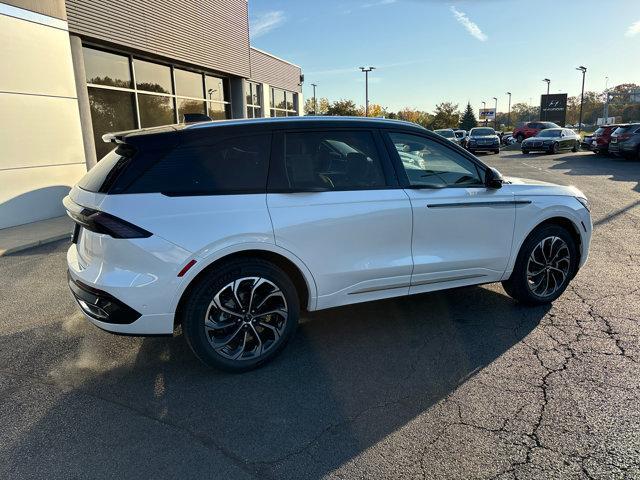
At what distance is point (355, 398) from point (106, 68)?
11.5m

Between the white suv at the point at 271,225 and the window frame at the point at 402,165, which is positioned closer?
the white suv at the point at 271,225

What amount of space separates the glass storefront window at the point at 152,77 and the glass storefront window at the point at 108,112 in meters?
0.79

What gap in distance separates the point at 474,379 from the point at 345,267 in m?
1.20

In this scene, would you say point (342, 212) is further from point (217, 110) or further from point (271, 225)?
point (217, 110)

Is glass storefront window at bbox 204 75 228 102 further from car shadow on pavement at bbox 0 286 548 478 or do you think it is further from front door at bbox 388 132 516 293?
front door at bbox 388 132 516 293

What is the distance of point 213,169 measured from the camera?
3.31 metres

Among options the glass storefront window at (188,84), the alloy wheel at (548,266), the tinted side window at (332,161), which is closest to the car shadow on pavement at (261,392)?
the alloy wheel at (548,266)

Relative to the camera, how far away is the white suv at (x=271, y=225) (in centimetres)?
309

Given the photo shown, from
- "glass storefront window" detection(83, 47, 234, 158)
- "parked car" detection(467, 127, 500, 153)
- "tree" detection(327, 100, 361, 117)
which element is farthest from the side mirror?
"tree" detection(327, 100, 361, 117)

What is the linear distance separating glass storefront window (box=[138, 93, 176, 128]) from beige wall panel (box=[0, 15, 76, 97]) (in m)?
3.05

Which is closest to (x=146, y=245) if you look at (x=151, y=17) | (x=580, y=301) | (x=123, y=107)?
(x=580, y=301)

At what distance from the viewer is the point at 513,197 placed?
4.24 m

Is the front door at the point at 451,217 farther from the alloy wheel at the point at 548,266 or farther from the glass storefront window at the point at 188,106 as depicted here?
the glass storefront window at the point at 188,106

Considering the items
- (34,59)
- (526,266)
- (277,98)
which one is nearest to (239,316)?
(526,266)
